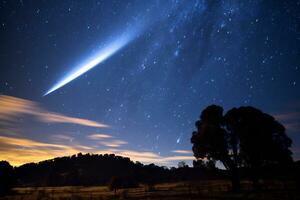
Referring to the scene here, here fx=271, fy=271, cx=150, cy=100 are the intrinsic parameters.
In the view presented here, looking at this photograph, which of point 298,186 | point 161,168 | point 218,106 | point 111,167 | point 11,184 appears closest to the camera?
point 298,186

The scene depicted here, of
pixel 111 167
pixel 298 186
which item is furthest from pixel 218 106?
pixel 111 167

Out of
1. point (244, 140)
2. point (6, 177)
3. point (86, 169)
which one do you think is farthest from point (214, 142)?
point (86, 169)

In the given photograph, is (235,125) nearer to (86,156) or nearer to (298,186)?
(298,186)

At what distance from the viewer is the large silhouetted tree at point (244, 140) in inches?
1451

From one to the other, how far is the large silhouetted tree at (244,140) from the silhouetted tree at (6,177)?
39293 mm

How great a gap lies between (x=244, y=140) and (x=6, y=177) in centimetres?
4722

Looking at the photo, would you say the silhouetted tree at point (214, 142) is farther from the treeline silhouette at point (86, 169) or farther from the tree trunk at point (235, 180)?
the treeline silhouette at point (86, 169)

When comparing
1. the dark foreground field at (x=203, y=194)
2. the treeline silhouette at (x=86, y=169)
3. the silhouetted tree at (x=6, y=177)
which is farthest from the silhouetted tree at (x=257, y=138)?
the treeline silhouette at (x=86, y=169)

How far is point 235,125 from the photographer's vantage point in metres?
38.2

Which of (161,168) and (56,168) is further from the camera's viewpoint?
(56,168)


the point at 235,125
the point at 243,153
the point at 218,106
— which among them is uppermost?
the point at 218,106

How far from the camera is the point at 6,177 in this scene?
2180 inches

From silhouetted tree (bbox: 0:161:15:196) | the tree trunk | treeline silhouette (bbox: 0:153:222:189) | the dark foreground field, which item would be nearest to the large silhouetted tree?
the tree trunk

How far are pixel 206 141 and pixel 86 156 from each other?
543 feet
